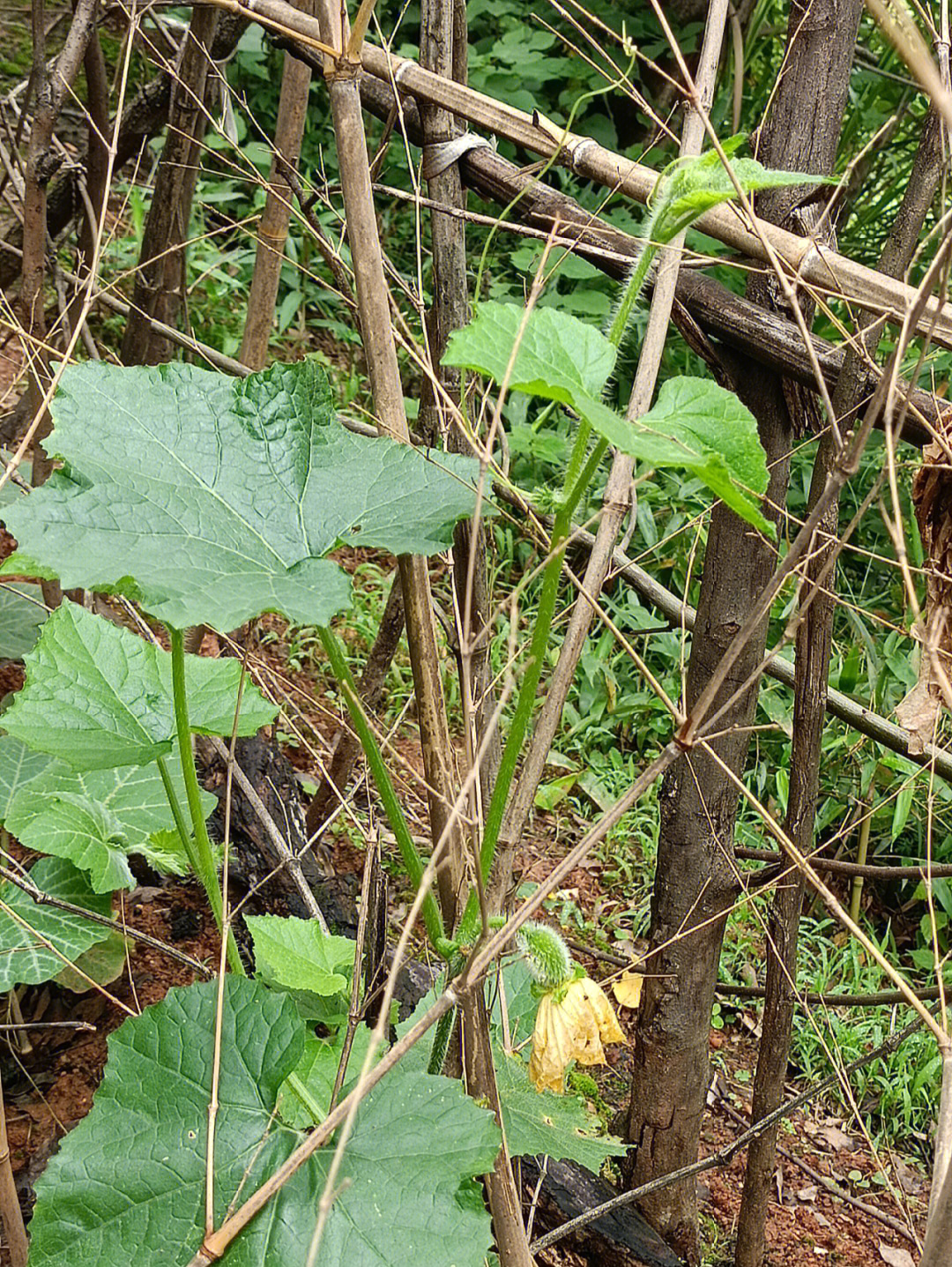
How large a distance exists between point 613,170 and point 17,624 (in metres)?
1.41

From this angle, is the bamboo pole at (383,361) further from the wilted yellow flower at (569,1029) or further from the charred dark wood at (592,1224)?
the charred dark wood at (592,1224)

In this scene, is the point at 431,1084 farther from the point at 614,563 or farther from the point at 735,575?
the point at 614,563

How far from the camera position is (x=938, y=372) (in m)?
3.04

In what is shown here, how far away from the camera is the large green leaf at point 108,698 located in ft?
3.38

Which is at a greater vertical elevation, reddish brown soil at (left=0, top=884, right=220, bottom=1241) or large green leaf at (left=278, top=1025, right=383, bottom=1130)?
large green leaf at (left=278, top=1025, right=383, bottom=1130)

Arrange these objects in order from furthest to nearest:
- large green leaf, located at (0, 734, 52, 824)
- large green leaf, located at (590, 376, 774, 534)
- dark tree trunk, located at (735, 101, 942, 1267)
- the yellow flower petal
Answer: the yellow flower petal < large green leaf, located at (0, 734, 52, 824) < dark tree trunk, located at (735, 101, 942, 1267) < large green leaf, located at (590, 376, 774, 534)

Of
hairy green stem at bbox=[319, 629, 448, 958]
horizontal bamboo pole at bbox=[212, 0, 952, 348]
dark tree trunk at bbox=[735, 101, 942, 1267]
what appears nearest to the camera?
hairy green stem at bbox=[319, 629, 448, 958]

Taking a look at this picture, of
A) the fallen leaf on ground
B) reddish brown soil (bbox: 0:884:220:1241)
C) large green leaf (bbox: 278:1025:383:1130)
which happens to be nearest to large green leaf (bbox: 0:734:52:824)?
reddish brown soil (bbox: 0:884:220:1241)

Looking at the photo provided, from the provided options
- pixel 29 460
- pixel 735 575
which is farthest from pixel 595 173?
pixel 29 460

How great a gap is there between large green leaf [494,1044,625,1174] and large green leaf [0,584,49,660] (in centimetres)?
125

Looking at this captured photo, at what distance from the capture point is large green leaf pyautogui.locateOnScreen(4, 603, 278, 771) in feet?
3.38

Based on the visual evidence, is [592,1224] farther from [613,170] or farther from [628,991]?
[613,170]

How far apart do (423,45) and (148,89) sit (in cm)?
104

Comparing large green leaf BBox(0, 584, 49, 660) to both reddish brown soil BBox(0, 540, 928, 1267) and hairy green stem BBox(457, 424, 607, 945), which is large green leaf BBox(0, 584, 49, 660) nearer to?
reddish brown soil BBox(0, 540, 928, 1267)
